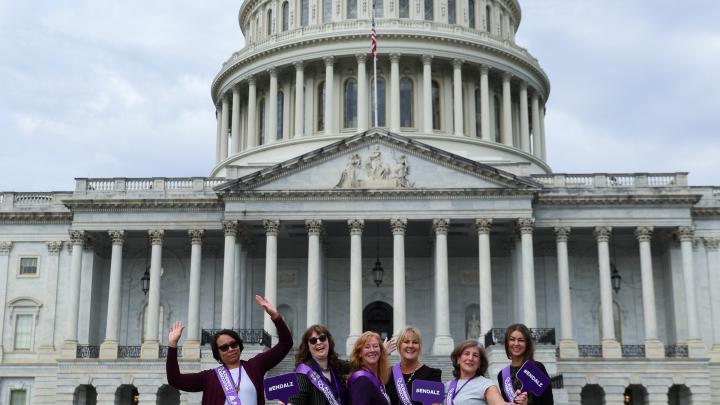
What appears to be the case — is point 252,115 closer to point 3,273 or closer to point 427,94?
point 427,94

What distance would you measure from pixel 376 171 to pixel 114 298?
49.3 feet

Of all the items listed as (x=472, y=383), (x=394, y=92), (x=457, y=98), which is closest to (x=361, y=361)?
(x=472, y=383)

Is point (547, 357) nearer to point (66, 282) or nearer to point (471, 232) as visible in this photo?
point (471, 232)

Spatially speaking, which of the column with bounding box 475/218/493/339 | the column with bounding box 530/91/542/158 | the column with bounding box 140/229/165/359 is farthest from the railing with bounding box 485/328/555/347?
the column with bounding box 530/91/542/158

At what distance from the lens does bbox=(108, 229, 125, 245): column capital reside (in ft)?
164

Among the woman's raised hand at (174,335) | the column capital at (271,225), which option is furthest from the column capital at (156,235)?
the woman's raised hand at (174,335)

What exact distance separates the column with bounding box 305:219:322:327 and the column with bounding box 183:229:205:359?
606cm

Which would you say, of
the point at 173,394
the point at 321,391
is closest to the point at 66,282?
the point at 173,394

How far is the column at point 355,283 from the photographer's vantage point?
1833 inches

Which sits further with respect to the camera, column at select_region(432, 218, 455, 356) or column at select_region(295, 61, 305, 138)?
column at select_region(295, 61, 305, 138)

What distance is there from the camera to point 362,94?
63.0 meters

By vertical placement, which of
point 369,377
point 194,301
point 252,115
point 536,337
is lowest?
point 369,377

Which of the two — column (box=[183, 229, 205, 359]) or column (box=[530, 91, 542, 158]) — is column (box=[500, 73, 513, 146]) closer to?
column (box=[530, 91, 542, 158])

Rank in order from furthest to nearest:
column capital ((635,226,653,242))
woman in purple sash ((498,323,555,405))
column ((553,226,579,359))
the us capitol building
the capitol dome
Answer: the capitol dome < column capital ((635,226,653,242)) < column ((553,226,579,359)) < the us capitol building < woman in purple sash ((498,323,555,405))
